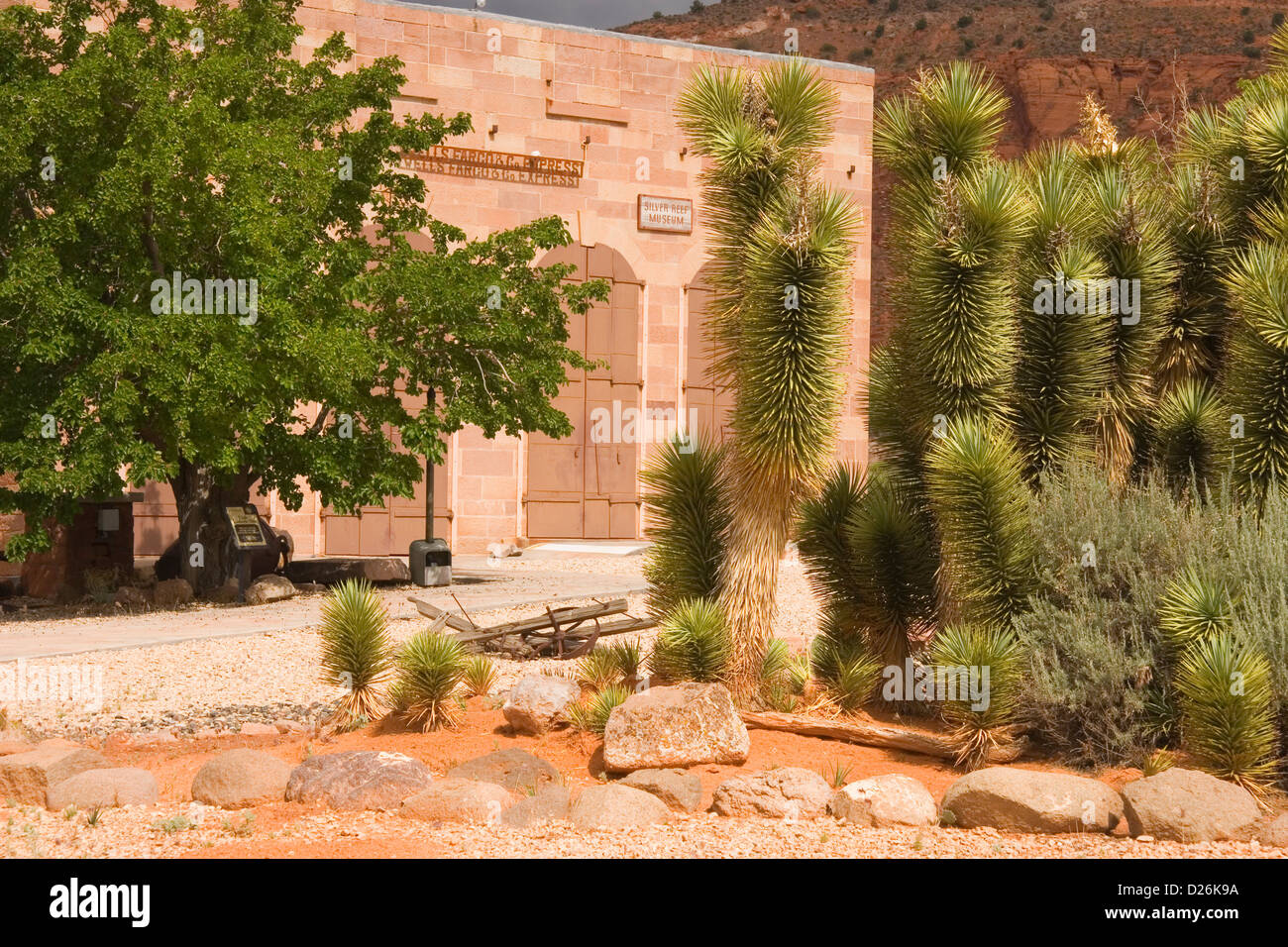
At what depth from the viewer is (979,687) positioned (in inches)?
289

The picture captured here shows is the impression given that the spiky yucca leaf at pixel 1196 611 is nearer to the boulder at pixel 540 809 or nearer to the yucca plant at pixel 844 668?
the yucca plant at pixel 844 668

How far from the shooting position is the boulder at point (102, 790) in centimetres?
677

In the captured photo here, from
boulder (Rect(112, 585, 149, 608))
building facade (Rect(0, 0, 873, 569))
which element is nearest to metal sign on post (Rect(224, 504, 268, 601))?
boulder (Rect(112, 585, 149, 608))

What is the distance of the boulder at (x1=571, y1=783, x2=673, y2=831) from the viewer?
629 centimetres

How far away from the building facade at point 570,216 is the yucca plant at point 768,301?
15.9 meters

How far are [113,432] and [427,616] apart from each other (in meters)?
4.06

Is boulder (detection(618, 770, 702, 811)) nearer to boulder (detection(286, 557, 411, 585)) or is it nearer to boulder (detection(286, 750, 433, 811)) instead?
boulder (detection(286, 750, 433, 811))

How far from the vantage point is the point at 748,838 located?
6141mm

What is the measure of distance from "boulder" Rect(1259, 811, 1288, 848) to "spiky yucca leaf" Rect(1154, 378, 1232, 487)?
301cm

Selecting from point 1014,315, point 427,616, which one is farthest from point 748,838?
point 427,616

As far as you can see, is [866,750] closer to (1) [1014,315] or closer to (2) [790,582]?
(1) [1014,315]

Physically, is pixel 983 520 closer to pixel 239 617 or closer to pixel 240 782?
pixel 240 782

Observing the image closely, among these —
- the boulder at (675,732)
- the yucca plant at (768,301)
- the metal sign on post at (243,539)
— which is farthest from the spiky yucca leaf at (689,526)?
the metal sign on post at (243,539)

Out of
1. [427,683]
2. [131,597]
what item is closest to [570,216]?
[131,597]
